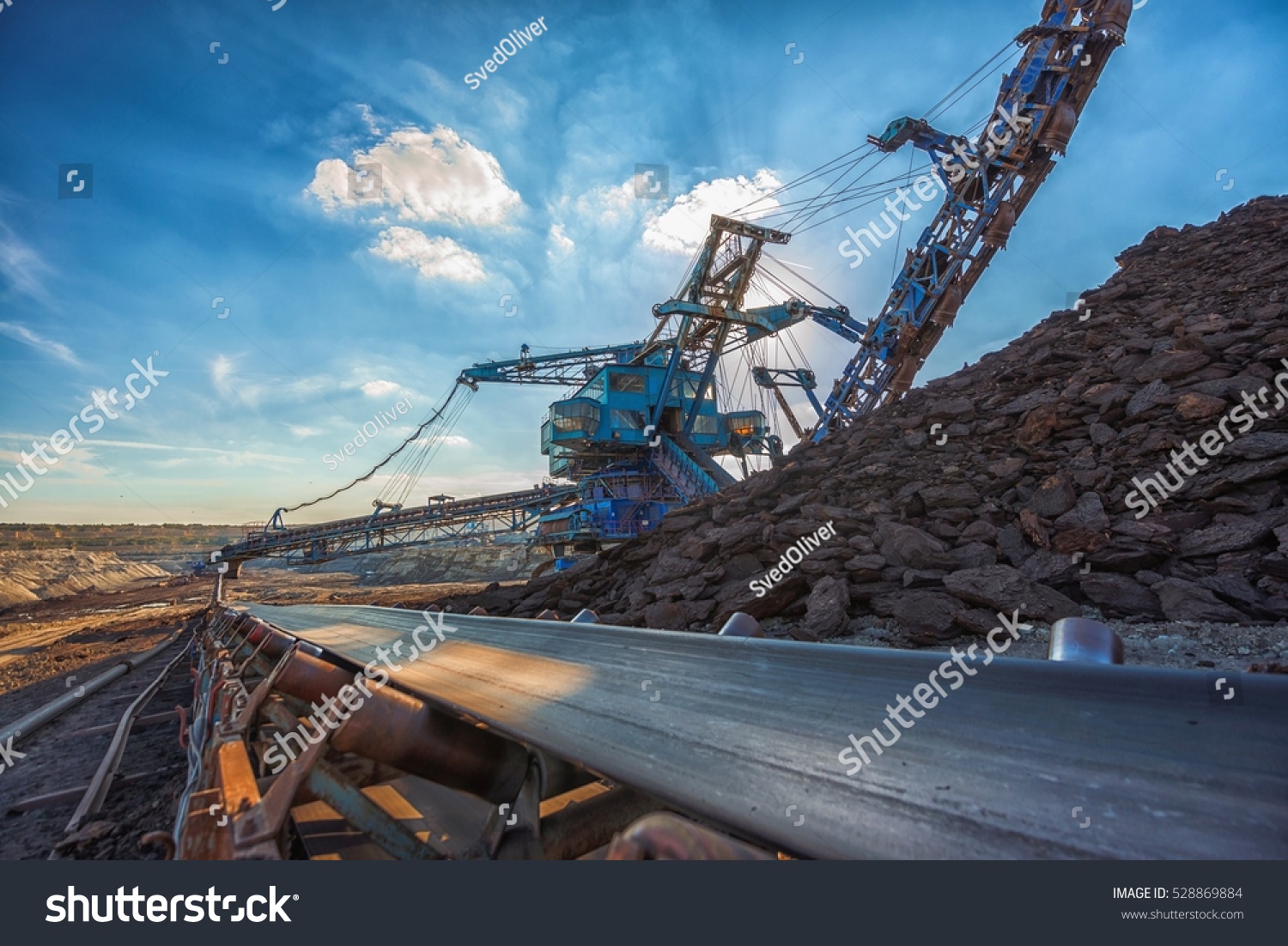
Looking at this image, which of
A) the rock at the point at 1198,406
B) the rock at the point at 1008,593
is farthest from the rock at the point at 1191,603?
the rock at the point at 1198,406

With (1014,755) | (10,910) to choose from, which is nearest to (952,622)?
(1014,755)

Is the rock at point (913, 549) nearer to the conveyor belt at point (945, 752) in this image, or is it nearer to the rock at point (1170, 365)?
the rock at point (1170, 365)

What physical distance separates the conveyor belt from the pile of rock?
10.3 feet

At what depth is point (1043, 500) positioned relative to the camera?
15.9 feet

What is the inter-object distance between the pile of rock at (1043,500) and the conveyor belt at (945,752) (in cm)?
315

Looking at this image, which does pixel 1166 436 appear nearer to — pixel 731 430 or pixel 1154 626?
pixel 1154 626

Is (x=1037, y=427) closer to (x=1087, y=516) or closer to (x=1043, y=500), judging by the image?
(x=1043, y=500)

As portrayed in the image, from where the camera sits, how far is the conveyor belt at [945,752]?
780 mm

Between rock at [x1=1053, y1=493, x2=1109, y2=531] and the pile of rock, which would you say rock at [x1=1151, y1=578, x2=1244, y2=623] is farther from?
rock at [x1=1053, y1=493, x2=1109, y2=531]

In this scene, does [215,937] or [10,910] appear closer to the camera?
[215,937]

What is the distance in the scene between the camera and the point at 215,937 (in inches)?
38.4

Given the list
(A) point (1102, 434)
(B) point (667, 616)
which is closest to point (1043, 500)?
(A) point (1102, 434)

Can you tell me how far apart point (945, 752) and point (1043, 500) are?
4.90 metres

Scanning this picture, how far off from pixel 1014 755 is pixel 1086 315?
30.7 feet
